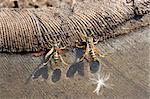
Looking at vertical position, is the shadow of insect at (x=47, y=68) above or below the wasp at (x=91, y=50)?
below

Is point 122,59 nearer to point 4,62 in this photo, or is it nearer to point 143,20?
point 143,20

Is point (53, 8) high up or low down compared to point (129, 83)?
up

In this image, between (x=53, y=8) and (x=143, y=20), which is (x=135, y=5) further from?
(x=53, y=8)

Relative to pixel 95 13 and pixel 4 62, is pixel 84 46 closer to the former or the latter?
pixel 95 13

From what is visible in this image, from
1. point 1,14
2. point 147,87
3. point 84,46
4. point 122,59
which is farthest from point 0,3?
point 147,87

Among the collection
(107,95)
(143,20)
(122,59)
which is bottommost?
(107,95)

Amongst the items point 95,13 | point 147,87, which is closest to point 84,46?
point 95,13

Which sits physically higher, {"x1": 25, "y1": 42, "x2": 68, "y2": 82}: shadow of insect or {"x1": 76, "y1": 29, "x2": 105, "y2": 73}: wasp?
{"x1": 76, "y1": 29, "x2": 105, "y2": 73}: wasp

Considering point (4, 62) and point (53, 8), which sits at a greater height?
point (53, 8)
